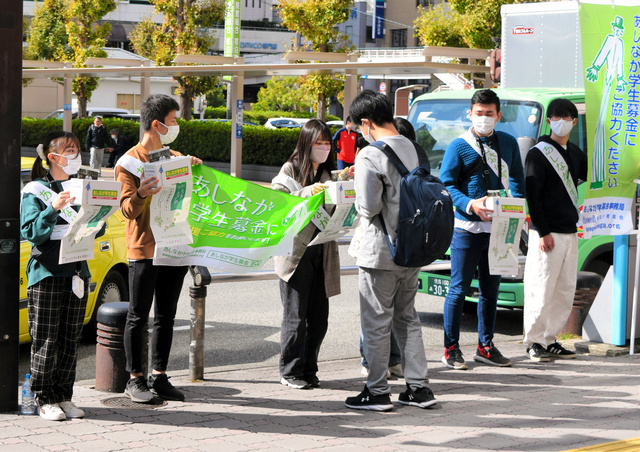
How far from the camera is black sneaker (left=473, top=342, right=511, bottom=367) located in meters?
7.22

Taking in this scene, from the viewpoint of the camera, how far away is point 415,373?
5871 millimetres

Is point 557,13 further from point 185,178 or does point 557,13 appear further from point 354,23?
point 354,23

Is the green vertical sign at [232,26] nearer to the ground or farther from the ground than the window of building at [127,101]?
farther from the ground

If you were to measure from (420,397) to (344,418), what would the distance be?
57cm

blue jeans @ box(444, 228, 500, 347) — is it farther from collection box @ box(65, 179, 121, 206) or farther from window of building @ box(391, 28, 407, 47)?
window of building @ box(391, 28, 407, 47)

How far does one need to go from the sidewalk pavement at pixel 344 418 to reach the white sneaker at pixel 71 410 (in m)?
0.04

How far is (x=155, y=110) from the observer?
18.7 ft

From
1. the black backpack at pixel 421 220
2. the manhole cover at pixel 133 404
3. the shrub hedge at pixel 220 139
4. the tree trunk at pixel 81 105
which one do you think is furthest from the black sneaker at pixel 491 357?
the tree trunk at pixel 81 105

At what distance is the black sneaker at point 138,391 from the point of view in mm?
5746

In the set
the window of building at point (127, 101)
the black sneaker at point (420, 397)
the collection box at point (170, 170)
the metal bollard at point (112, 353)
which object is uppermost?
the window of building at point (127, 101)

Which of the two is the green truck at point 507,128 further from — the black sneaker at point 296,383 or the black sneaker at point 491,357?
the black sneaker at point 296,383

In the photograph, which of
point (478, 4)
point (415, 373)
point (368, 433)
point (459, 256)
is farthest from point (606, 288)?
point (478, 4)

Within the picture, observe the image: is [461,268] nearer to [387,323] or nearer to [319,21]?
[387,323]

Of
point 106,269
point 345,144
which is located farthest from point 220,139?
point 106,269
